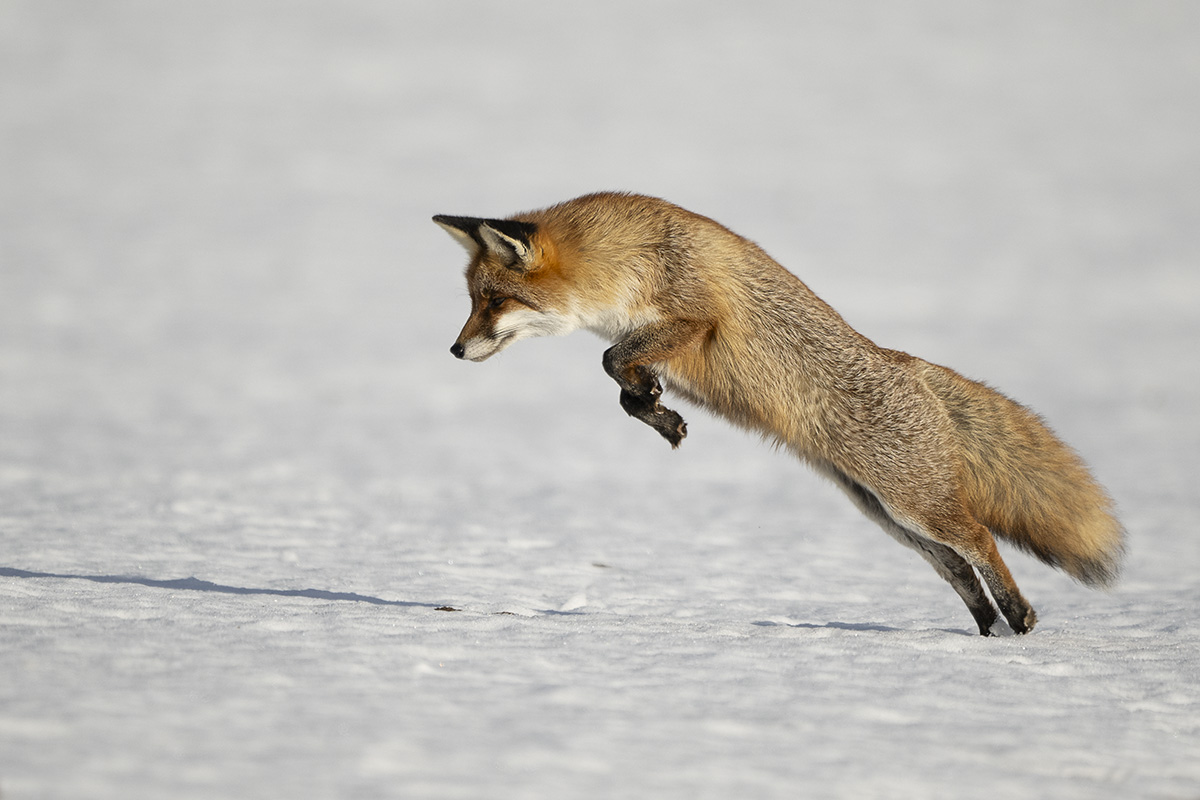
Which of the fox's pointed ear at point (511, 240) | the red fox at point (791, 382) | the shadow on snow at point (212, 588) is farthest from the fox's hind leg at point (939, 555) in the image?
the shadow on snow at point (212, 588)

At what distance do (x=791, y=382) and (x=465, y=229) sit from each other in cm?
223

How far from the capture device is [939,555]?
702 centimetres

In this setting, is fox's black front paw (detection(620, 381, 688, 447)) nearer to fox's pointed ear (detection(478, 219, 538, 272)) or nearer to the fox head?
the fox head

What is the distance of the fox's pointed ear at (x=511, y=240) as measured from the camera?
252 inches

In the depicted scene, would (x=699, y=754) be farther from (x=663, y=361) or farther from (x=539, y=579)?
(x=539, y=579)

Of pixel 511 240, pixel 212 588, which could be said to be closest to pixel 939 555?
pixel 511 240

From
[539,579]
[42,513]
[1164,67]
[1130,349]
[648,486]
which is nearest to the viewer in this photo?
[539,579]

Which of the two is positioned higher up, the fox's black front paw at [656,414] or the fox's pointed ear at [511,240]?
the fox's pointed ear at [511,240]

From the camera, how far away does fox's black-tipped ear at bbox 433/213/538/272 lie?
6.42 metres

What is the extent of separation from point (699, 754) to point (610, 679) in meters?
0.95

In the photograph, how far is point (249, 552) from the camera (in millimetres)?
8742

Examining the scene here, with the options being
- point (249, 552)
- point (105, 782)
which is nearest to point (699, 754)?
point (105, 782)

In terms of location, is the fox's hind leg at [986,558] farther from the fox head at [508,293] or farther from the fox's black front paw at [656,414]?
the fox head at [508,293]

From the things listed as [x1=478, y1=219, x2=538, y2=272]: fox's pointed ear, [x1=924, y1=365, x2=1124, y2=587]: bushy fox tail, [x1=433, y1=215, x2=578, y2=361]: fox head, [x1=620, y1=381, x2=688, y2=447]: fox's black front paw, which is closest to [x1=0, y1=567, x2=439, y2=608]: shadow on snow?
[x1=433, y1=215, x2=578, y2=361]: fox head
